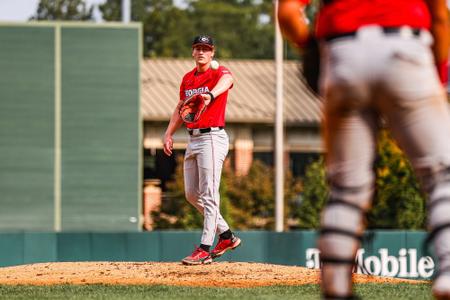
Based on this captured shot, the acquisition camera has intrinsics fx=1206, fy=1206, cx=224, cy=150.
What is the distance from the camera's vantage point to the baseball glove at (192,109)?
32.9 ft

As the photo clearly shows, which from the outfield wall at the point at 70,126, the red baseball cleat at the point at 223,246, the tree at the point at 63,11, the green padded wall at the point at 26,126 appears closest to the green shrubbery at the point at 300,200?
the outfield wall at the point at 70,126

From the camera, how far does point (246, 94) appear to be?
4525 cm

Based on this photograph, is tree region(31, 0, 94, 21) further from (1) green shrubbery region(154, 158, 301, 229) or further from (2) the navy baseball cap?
(2) the navy baseball cap

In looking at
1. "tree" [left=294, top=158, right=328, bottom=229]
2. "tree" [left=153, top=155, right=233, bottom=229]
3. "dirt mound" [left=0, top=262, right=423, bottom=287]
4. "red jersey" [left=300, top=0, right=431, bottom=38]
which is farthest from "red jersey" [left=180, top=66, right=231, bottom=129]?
"tree" [left=294, top=158, right=328, bottom=229]

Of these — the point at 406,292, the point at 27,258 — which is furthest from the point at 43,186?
the point at 406,292

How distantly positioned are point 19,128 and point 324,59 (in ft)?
75.3

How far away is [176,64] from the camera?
47.7 meters

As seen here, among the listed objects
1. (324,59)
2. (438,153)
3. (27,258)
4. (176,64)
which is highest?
(176,64)

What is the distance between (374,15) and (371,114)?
0.36 meters

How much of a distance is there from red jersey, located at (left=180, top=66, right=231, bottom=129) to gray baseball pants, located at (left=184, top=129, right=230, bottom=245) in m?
0.10

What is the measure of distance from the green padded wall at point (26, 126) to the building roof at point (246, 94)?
1366cm

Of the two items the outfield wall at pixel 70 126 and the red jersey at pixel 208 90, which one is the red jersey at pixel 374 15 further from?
the outfield wall at pixel 70 126

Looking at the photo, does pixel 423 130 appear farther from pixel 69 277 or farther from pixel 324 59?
pixel 69 277

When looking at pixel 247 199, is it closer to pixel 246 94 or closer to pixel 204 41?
pixel 246 94
